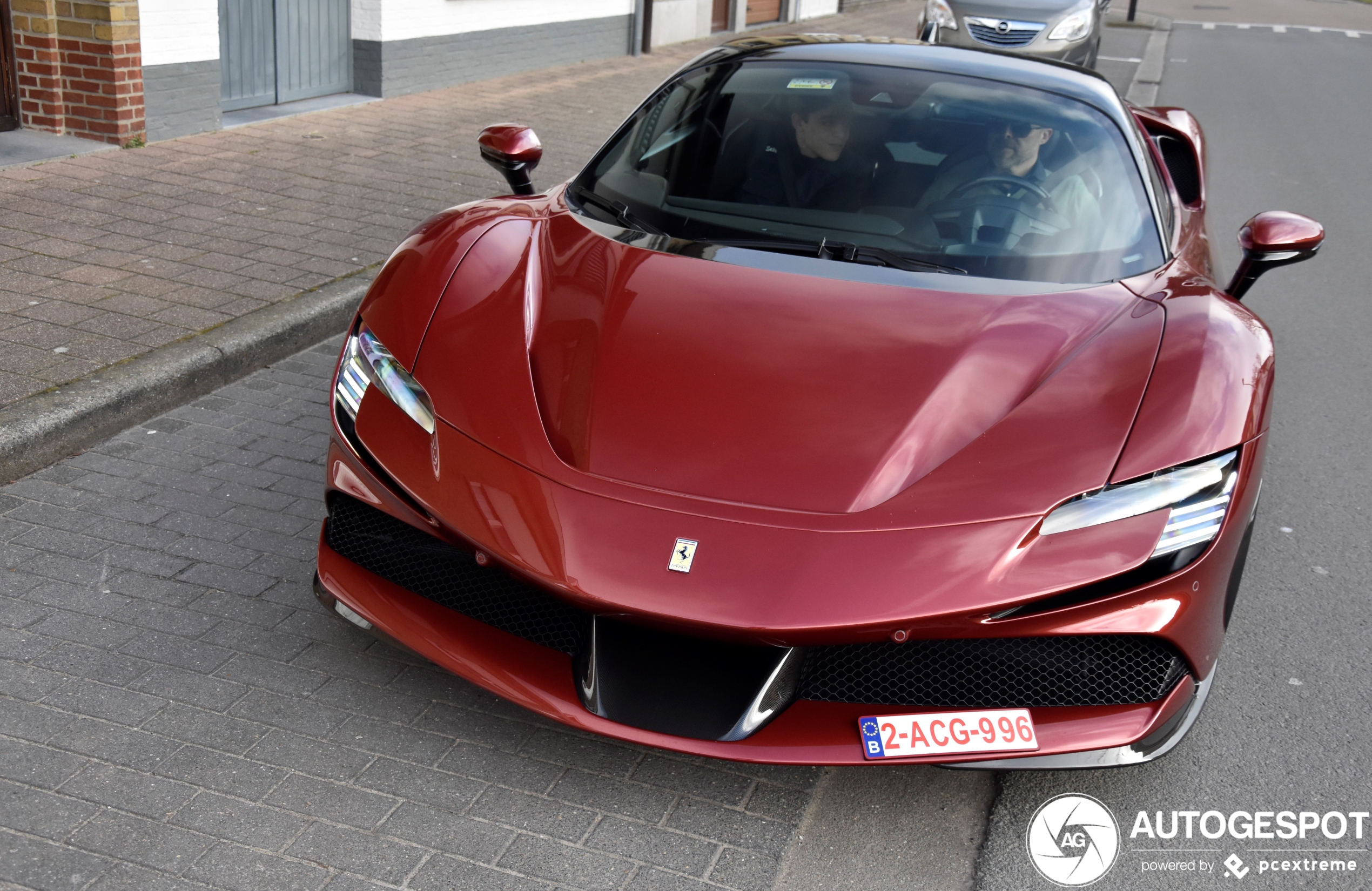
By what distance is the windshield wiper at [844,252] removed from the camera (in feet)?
10.2

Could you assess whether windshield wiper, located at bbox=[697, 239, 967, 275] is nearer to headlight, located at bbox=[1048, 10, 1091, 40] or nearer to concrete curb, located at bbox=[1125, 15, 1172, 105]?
concrete curb, located at bbox=[1125, 15, 1172, 105]

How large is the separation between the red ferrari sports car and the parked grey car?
30.2 feet

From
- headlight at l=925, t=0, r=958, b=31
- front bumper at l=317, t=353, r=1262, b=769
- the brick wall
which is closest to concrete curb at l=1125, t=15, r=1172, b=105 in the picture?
headlight at l=925, t=0, r=958, b=31

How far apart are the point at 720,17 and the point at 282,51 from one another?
8927 millimetres

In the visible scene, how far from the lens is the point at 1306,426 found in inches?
186

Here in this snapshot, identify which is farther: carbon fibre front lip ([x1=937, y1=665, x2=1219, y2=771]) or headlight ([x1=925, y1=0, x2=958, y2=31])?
headlight ([x1=925, y1=0, x2=958, y2=31])

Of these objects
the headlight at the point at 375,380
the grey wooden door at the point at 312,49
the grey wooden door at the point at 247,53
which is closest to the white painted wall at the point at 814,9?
the grey wooden door at the point at 312,49

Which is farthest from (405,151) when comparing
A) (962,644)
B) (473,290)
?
(962,644)

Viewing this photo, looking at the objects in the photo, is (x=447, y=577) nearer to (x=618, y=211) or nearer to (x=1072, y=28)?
(x=618, y=211)

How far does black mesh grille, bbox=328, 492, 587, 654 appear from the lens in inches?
97.1

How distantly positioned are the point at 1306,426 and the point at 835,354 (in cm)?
288

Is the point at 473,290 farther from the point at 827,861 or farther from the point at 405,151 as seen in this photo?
the point at 405,151

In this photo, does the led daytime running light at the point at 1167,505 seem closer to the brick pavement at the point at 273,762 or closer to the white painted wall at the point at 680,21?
the brick pavement at the point at 273,762

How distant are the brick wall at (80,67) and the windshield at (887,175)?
14.8 ft
